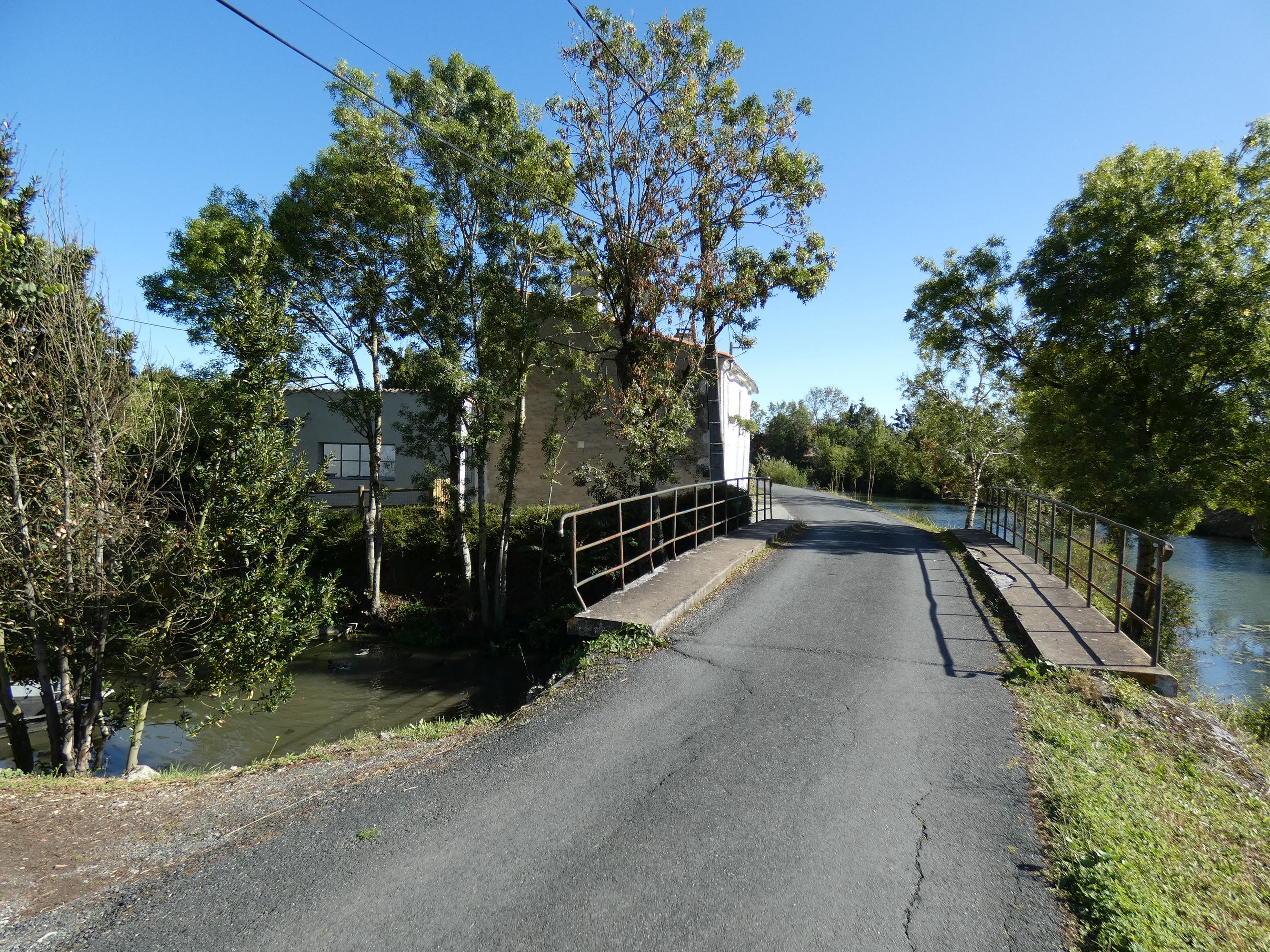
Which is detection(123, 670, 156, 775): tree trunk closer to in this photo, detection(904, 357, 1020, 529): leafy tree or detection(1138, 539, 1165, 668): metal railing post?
detection(1138, 539, 1165, 668): metal railing post

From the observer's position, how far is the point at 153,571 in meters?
7.43

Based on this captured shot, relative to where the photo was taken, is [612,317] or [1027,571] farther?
[612,317]

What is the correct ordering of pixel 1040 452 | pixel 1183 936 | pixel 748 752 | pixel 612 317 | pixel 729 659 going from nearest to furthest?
1. pixel 1183 936
2. pixel 748 752
3. pixel 729 659
4. pixel 612 317
5. pixel 1040 452

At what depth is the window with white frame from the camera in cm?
2202

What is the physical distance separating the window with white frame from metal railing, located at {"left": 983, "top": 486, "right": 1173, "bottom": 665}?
17.5 m

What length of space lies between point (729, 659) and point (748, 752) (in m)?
2.03

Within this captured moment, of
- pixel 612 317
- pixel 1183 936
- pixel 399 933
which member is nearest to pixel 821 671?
pixel 1183 936

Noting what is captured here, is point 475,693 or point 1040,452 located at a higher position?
point 1040,452

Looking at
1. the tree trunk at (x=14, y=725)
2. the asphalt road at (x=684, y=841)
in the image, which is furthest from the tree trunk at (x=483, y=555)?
the asphalt road at (x=684, y=841)

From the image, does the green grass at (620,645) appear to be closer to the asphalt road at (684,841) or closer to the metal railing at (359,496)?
the asphalt road at (684,841)

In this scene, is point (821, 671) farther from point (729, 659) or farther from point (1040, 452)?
point (1040, 452)

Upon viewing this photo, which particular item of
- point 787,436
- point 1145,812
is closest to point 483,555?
point 1145,812

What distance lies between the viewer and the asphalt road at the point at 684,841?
292 cm

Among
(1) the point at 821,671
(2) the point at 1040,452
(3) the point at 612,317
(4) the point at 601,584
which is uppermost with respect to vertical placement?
(3) the point at 612,317
